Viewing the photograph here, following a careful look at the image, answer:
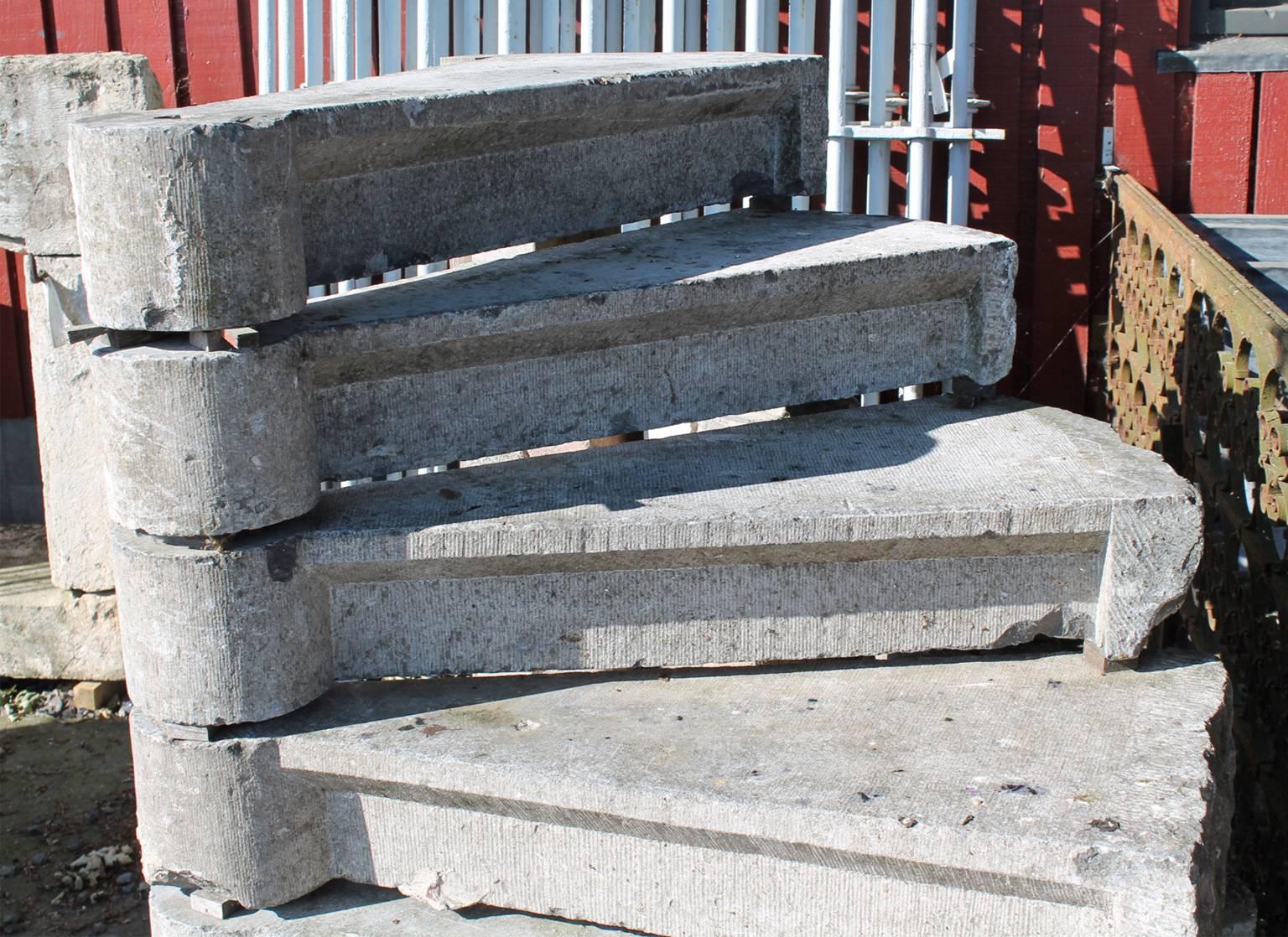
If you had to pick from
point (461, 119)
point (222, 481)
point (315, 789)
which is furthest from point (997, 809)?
point (461, 119)

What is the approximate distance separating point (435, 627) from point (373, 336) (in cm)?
56

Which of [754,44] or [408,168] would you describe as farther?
[754,44]

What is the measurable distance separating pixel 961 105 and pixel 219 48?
115 inches

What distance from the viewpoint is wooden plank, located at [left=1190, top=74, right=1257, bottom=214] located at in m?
4.37

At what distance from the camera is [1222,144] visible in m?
4.41

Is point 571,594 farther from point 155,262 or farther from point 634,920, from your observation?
point 155,262

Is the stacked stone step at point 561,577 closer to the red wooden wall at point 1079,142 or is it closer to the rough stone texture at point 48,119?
the red wooden wall at point 1079,142

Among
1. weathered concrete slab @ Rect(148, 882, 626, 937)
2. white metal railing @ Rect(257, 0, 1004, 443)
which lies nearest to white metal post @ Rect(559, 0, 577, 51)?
white metal railing @ Rect(257, 0, 1004, 443)

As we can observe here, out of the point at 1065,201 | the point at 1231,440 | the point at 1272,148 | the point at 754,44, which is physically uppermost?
the point at 754,44

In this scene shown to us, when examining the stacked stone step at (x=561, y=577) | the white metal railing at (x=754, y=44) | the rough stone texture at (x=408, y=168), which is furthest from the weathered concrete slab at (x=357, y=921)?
the white metal railing at (x=754, y=44)

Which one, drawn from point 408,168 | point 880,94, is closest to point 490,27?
point 880,94

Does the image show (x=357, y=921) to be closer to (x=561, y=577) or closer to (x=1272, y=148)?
(x=561, y=577)

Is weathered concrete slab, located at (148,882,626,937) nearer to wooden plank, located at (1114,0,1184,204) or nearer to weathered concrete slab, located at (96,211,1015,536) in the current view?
weathered concrete slab, located at (96,211,1015,536)

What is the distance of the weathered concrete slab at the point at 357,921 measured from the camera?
2.38m
